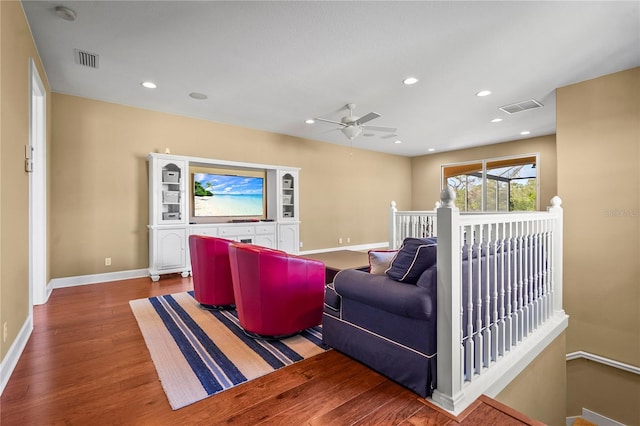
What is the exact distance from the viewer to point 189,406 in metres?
1.68

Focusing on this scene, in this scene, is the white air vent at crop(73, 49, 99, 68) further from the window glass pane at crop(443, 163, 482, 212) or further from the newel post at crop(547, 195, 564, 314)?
the window glass pane at crop(443, 163, 482, 212)

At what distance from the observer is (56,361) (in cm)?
217

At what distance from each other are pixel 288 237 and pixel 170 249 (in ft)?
7.26

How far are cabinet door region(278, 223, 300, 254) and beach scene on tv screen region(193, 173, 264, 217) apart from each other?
0.64m

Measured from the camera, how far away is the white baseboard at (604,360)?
10.8 ft

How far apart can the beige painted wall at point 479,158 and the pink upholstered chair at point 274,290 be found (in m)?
6.62

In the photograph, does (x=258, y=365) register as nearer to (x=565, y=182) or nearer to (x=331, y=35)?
(x=331, y=35)

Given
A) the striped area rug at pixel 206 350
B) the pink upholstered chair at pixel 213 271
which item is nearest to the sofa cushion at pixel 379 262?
the striped area rug at pixel 206 350

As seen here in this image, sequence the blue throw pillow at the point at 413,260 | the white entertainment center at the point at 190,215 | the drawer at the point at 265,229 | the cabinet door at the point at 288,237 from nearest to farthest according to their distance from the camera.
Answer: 1. the blue throw pillow at the point at 413,260
2. the white entertainment center at the point at 190,215
3. the drawer at the point at 265,229
4. the cabinet door at the point at 288,237

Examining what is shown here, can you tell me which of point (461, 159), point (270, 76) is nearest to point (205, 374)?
point (270, 76)

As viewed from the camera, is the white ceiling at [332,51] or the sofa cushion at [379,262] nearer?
the sofa cushion at [379,262]

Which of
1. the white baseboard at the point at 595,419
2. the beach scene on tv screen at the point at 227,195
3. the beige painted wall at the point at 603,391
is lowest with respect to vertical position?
the white baseboard at the point at 595,419

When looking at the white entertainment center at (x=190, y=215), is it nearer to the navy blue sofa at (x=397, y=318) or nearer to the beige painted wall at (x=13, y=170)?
the beige painted wall at (x=13, y=170)

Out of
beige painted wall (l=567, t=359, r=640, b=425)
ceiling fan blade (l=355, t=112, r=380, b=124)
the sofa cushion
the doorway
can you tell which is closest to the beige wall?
beige painted wall (l=567, t=359, r=640, b=425)
